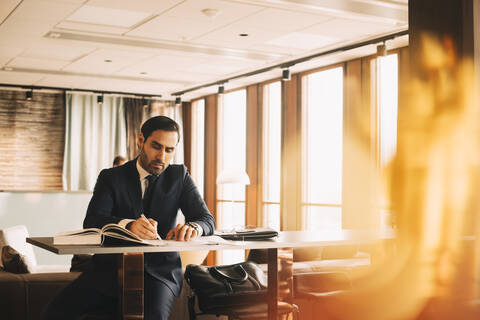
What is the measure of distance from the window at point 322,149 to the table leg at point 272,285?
15.3 feet

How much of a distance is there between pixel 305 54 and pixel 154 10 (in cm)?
230

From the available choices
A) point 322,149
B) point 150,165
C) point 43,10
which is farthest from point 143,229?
point 322,149

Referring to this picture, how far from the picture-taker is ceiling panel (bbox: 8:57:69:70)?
7.77 metres

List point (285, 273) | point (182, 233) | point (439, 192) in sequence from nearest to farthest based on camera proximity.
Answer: point (439, 192) → point (182, 233) → point (285, 273)

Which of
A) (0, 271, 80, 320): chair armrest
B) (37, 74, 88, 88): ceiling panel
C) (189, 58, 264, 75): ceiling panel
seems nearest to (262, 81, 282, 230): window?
(189, 58, 264, 75): ceiling panel

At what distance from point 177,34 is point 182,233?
4291 mm

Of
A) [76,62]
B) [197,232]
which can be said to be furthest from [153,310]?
[76,62]

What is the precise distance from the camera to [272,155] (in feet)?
28.1

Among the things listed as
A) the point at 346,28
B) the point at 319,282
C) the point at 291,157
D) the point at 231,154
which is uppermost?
the point at 346,28

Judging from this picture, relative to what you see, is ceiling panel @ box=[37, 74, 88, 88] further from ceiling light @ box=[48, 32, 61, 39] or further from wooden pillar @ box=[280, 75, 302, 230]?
wooden pillar @ box=[280, 75, 302, 230]

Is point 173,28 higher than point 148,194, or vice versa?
point 173,28

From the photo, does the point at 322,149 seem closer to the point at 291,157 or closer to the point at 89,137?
the point at 291,157

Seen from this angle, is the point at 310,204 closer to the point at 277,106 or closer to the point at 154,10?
the point at 277,106

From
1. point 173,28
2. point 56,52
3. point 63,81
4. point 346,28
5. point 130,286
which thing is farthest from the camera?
point 63,81
